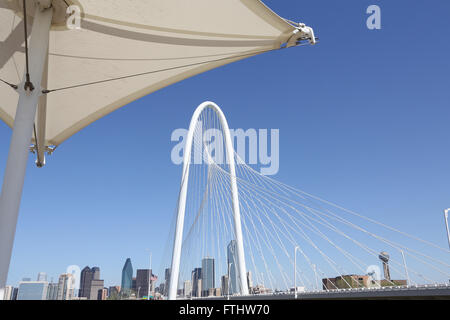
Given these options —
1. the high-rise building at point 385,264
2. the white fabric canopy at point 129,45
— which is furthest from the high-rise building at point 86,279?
the white fabric canopy at point 129,45

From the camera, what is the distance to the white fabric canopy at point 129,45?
237 inches

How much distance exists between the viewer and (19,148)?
4.56 metres

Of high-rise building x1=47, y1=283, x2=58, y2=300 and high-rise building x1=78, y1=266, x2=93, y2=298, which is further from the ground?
high-rise building x1=78, y1=266, x2=93, y2=298

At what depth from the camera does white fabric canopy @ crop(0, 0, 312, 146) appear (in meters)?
6.02

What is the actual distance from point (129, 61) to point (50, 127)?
324 centimetres

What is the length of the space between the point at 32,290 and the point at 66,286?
102 feet

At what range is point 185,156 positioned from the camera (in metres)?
19.4

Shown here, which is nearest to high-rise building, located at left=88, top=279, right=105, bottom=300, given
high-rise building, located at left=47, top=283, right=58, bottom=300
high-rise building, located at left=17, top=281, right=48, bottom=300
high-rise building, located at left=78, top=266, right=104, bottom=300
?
high-rise building, located at left=78, top=266, right=104, bottom=300

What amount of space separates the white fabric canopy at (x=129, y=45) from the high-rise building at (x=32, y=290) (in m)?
115

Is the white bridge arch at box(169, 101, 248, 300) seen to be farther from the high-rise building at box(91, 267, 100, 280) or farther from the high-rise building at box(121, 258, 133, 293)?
the high-rise building at box(91, 267, 100, 280)

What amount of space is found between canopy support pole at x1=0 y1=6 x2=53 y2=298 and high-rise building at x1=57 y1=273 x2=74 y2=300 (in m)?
91.4

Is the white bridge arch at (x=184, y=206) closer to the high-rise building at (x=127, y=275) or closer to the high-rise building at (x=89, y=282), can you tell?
the high-rise building at (x=127, y=275)
